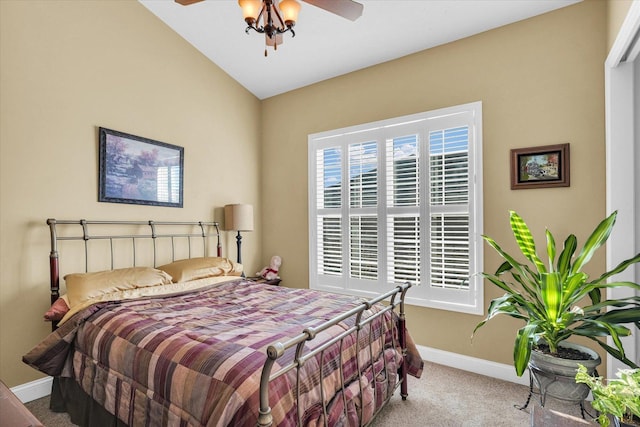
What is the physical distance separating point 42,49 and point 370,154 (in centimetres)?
289

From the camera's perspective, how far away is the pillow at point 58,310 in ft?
7.32

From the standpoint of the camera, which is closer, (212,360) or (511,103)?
(212,360)

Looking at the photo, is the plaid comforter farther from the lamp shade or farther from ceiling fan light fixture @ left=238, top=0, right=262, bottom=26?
ceiling fan light fixture @ left=238, top=0, right=262, bottom=26

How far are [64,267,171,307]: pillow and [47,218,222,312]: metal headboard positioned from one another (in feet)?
Result: 0.51

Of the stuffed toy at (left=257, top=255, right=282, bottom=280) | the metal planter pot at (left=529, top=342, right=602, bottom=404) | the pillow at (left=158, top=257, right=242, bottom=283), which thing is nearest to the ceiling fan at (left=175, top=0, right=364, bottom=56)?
the pillow at (left=158, top=257, right=242, bottom=283)

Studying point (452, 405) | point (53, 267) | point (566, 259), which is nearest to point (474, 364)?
point (452, 405)

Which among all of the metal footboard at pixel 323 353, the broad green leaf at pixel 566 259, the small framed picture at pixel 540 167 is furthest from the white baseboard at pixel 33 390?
the small framed picture at pixel 540 167

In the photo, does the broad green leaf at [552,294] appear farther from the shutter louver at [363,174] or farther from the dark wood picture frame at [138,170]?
the dark wood picture frame at [138,170]

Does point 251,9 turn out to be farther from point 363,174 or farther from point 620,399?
point 620,399

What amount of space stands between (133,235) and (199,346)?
190 centimetres

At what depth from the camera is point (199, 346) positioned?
1545 mm

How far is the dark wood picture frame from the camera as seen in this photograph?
9.23 ft

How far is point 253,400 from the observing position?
1241mm

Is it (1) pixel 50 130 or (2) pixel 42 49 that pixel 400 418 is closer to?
(1) pixel 50 130
